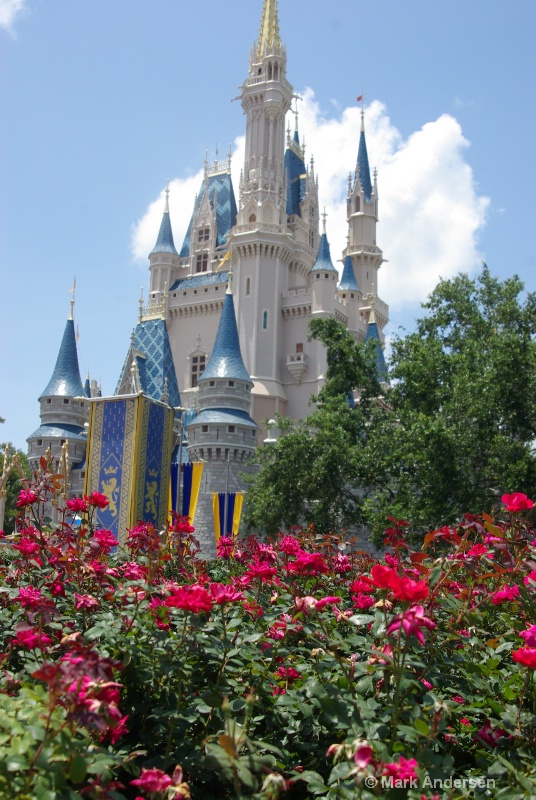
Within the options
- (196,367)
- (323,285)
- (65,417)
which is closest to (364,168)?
(323,285)

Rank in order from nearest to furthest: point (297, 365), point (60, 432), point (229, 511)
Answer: point (229, 511) → point (60, 432) → point (297, 365)

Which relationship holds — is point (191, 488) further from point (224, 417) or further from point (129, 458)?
point (224, 417)

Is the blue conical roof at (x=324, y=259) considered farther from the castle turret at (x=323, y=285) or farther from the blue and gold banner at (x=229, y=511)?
the blue and gold banner at (x=229, y=511)

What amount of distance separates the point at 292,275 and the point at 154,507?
79.0ft

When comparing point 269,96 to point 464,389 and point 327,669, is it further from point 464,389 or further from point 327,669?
point 327,669

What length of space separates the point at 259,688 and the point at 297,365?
38494mm

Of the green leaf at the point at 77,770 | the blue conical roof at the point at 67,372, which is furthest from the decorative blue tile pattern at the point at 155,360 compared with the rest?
the green leaf at the point at 77,770

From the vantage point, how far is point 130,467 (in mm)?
24000

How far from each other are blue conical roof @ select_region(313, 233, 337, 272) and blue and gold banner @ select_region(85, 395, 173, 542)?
19095 millimetres

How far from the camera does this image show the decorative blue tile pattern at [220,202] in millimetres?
50562

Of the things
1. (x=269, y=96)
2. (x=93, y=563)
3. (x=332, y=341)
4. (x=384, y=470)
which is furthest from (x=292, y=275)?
(x=93, y=563)

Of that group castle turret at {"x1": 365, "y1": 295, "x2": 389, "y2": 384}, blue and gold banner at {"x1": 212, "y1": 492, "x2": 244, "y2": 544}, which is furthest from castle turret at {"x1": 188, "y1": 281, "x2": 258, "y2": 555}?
castle turret at {"x1": 365, "y1": 295, "x2": 389, "y2": 384}

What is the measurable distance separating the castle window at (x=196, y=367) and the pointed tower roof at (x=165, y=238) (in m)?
8.09

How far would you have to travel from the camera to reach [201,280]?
47562 mm
